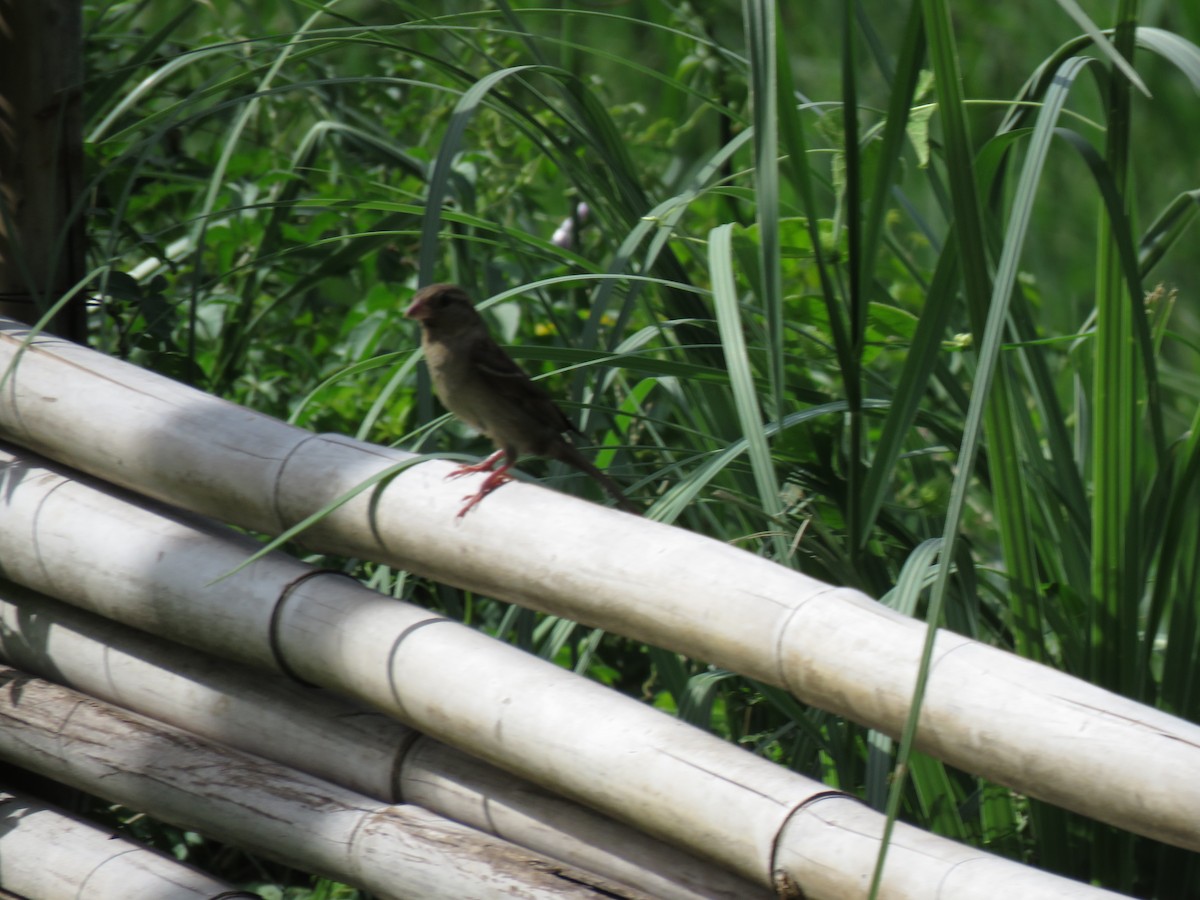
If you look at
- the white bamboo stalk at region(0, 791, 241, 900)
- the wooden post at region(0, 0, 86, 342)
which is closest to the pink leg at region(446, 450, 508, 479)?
the white bamboo stalk at region(0, 791, 241, 900)

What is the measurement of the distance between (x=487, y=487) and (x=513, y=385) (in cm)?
48

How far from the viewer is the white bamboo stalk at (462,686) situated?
1.68m

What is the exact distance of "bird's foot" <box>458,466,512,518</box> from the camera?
201 cm

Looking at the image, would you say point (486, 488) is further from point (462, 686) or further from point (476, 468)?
point (462, 686)

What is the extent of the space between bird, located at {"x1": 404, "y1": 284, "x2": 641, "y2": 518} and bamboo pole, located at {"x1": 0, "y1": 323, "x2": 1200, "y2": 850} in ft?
1.19

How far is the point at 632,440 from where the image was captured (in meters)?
3.35

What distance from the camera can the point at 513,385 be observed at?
2.51 m

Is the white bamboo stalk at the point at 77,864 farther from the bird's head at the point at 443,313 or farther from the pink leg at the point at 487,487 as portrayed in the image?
the bird's head at the point at 443,313

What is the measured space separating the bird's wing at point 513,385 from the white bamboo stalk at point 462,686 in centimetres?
48

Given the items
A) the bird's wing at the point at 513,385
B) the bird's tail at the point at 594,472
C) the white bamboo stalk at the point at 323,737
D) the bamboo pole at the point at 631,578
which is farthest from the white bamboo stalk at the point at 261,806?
the bird's wing at the point at 513,385

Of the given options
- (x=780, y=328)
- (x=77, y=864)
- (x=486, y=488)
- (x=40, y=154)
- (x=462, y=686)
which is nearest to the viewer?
(x=780, y=328)

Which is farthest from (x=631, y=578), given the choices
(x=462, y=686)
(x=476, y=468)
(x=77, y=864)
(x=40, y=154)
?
(x=40, y=154)

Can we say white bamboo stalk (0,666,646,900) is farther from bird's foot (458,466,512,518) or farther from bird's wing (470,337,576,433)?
bird's wing (470,337,576,433)

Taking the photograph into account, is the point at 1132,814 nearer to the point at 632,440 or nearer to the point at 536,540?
the point at 536,540
